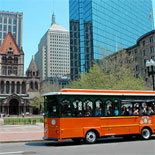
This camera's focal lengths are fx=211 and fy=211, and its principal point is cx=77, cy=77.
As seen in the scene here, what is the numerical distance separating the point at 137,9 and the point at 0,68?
65987 mm

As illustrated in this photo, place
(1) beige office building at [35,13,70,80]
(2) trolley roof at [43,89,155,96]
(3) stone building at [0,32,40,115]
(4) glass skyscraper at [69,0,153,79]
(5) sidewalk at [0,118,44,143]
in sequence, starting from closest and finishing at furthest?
(2) trolley roof at [43,89,155,96]
(5) sidewalk at [0,118,44,143]
(4) glass skyscraper at [69,0,153,79]
(3) stone building at [0,32,40,115]
(1) beige office building at [35,13,70,80]

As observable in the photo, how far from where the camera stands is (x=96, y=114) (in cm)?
1370

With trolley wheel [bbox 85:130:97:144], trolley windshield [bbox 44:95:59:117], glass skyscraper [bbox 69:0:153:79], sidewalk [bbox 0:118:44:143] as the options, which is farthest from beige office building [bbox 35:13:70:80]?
trolley wheel [bbox 85:130:97:144]

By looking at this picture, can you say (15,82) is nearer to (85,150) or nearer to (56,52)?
(85,150)

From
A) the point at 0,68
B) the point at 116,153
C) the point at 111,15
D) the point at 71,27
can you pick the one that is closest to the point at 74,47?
the point at 71,27

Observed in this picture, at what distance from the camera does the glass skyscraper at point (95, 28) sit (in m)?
70.3

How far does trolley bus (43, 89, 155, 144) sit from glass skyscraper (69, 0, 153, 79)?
4930 centimetres

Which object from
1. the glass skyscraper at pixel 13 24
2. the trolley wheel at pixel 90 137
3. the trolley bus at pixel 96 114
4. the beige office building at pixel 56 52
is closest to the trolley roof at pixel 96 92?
the trolley bus at pixel 96 114

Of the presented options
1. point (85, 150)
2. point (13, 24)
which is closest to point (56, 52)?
point (13, 24)

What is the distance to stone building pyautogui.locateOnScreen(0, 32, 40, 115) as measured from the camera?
271 ft

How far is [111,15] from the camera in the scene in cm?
7725

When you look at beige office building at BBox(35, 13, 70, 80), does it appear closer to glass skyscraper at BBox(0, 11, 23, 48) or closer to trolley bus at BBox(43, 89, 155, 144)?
glass skyscraper at BBox(0, 11, 23, 48)

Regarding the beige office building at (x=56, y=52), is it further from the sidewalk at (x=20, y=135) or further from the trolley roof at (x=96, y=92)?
the trolley roof at (x=96, y=92)

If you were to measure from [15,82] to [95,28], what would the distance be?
42.0 metres
